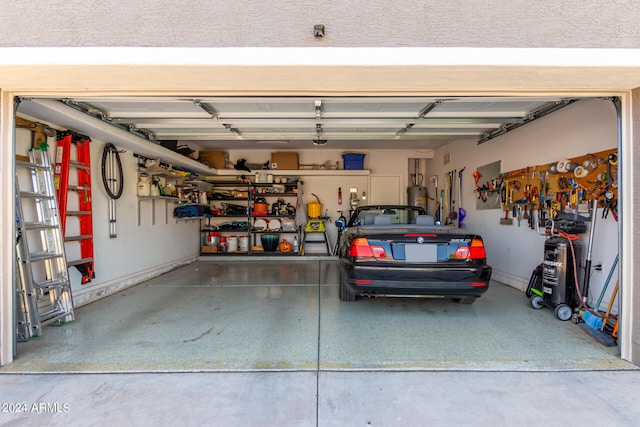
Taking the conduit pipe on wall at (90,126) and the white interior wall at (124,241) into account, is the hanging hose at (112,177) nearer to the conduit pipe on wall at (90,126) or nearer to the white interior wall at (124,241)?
the white interior wall at (124,241)

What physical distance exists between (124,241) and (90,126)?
2.02 m

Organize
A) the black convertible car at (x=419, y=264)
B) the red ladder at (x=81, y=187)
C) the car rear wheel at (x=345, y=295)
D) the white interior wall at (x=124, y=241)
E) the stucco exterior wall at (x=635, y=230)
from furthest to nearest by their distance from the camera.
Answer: the white interior wall at (x=124, y=241)
the car rear wheel at (x=345, y=295)
the red ladder at (x=81, y=187)
the black convertible car at (x=419, y=264)
the stucco exterior wall at (x=635, y=230)

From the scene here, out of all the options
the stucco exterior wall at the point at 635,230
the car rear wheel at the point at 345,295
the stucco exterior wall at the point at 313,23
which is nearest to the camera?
the stucco exterior wall at the point at 313,23

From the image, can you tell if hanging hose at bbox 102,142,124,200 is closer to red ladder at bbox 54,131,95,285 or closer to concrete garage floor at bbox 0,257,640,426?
red ladder at bbox 54,131,95,285

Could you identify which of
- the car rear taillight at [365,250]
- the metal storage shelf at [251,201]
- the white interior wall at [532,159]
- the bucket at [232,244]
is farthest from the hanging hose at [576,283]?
the bucket at [232,244]

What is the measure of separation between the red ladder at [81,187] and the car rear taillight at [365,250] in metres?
3.39

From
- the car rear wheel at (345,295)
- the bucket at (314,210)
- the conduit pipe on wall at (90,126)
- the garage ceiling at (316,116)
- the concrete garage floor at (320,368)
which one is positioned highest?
the garage ceiling at (316,116)

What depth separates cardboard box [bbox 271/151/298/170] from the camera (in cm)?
892

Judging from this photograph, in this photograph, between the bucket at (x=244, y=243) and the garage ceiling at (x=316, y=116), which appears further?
the bucket at (x=244, y=243)

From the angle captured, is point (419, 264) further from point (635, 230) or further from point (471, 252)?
point (635, 230)

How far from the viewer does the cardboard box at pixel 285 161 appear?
8.92m

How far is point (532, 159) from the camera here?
15.6 feet

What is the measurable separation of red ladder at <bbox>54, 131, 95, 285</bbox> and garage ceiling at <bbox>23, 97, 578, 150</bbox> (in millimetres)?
277

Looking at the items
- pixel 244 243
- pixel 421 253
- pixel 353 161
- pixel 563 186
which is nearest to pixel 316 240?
pixel 244 243
